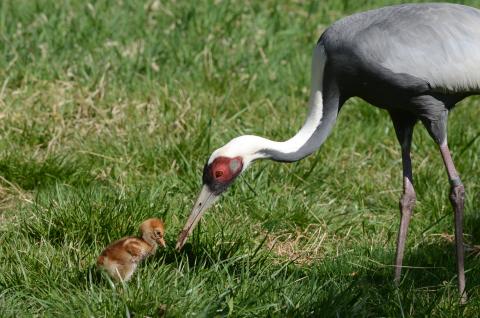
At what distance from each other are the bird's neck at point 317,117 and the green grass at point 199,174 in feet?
1.62

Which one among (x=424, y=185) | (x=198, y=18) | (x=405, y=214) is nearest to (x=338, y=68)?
(x=405, y=214)

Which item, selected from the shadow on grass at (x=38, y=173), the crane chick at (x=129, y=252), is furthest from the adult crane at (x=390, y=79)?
the shadow on grass at (x=38, y=173)

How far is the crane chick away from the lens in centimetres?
501

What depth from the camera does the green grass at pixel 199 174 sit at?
5.07 m

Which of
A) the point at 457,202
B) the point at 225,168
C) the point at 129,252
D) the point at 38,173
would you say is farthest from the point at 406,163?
the point at 38,173

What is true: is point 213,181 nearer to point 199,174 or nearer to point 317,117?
point 317,117

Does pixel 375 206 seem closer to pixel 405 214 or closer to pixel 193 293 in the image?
pixel 405 214

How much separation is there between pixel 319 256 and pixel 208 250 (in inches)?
28.2

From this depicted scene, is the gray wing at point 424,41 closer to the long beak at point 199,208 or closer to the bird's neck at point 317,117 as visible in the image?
the bird's neck at point 317,117

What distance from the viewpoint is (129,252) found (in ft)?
16.6

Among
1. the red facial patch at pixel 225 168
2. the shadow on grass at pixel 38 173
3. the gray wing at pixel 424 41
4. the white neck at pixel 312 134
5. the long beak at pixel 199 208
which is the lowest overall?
the shadow on grass at pixel 38 173

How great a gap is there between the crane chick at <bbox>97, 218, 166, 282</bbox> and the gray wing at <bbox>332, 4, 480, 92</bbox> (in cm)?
145

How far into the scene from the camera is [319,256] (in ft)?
19.5

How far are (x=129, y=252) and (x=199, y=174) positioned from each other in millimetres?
1572
